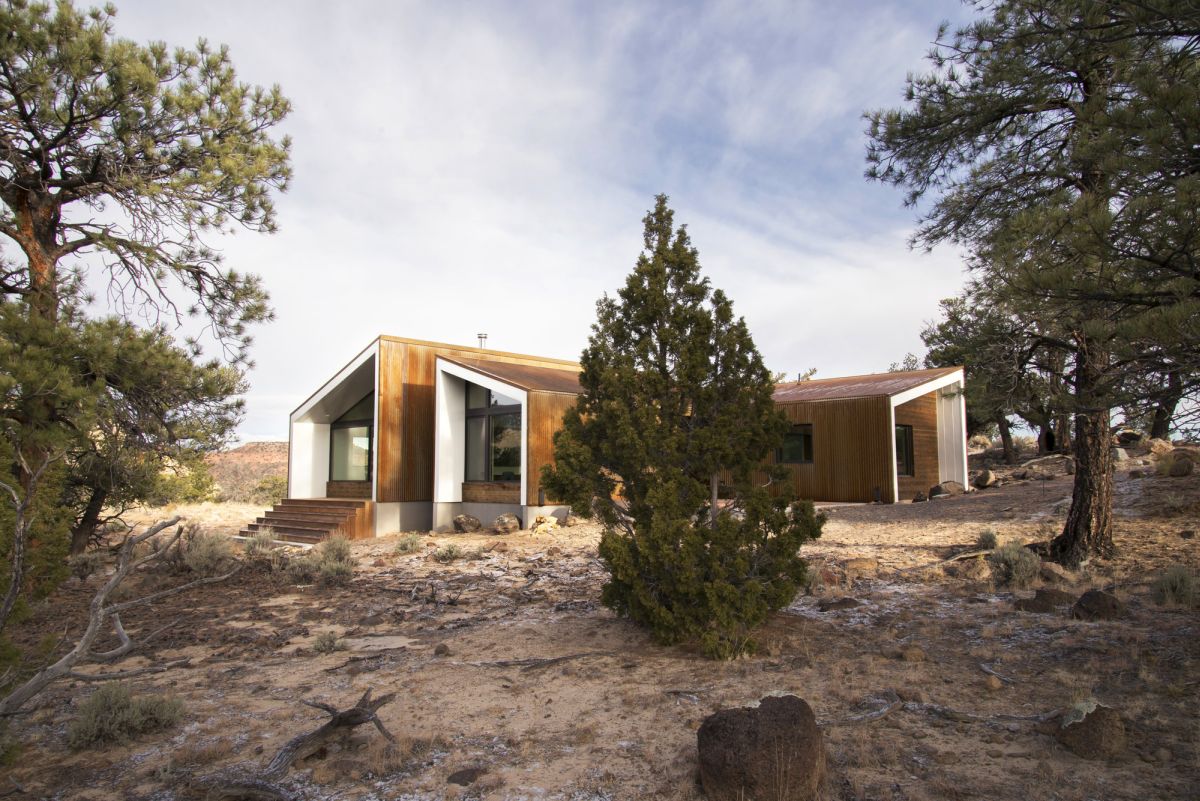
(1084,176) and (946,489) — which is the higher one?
(1084,176)

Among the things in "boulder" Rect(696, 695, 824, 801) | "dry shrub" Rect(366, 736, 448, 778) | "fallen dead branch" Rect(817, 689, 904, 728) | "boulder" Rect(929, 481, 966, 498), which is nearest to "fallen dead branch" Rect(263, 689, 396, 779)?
"dry shrub" Rect(366, 736, 448, 778)

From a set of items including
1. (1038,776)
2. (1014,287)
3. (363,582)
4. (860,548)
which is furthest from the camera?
(860,548)

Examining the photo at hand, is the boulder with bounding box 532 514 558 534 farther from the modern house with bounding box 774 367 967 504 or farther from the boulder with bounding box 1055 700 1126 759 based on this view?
the boulder with bounding box 1055 700 1126 759

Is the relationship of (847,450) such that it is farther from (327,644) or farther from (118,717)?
(118,717)

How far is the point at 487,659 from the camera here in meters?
5.76

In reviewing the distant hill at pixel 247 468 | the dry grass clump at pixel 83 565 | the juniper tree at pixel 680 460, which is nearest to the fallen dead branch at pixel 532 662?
the juniper tree at pixel 680 460

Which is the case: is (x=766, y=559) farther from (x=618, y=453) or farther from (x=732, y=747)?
(x=732, y=747)

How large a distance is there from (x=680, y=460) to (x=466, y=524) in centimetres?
1050

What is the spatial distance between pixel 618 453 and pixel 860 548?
20.3ft

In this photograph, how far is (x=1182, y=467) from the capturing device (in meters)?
12.2

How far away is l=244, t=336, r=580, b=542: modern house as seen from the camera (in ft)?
49.9

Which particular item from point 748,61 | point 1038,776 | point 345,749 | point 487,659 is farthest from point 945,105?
point 345,749

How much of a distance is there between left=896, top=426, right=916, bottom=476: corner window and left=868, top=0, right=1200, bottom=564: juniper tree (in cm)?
1025

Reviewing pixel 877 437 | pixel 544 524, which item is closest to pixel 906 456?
pixel 877 437
